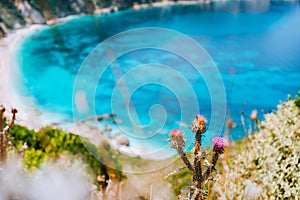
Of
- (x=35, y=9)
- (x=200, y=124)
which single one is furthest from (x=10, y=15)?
(x=200, y=124)

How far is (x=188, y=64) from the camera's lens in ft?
105

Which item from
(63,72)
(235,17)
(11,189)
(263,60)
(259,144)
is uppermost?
(11,189)

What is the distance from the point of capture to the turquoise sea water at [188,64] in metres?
24.0

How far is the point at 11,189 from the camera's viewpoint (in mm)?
3633

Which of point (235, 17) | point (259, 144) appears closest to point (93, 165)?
point (259, 144)

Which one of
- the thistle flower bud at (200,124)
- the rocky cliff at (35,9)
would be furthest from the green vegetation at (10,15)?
the thistle flower bud at (200,124)

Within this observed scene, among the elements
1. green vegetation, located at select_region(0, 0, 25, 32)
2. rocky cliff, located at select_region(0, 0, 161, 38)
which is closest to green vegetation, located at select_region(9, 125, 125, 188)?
rocky cliff, located at select_region(0, 0, 161, 38)

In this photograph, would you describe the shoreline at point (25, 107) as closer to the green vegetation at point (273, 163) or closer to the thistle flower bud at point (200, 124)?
the green vegetation at point (273, 163)

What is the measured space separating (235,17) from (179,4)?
25860 millimetres

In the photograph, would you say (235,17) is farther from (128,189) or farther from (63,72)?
(128,189)

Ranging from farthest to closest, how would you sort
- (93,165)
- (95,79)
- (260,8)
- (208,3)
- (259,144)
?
(208,3) < (260,8) < (95,79) < (93,165) < (259,144)

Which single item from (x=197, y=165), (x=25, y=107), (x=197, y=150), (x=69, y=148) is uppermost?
(x=197, y=150)

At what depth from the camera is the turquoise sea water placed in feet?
78.6

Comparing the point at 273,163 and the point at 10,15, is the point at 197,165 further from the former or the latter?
the point at 10,15
